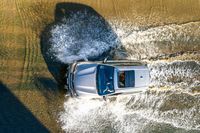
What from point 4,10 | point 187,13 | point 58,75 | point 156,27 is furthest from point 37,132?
point 187,13

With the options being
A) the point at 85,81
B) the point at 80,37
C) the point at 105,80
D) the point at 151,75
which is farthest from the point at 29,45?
the point at 151,75

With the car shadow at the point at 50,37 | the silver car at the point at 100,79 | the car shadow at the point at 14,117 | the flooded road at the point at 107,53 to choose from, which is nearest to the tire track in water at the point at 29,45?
the flooded road at the point at 107,53

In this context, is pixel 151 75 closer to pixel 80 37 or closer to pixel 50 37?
pixel 80 37

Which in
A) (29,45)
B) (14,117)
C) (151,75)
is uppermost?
(29,45)

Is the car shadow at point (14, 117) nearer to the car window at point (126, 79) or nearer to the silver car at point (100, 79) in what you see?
the silver car at point (100, 79)

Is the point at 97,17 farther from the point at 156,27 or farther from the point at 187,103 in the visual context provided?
the point at 187,103

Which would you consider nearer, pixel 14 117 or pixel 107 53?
pixel 14 117
